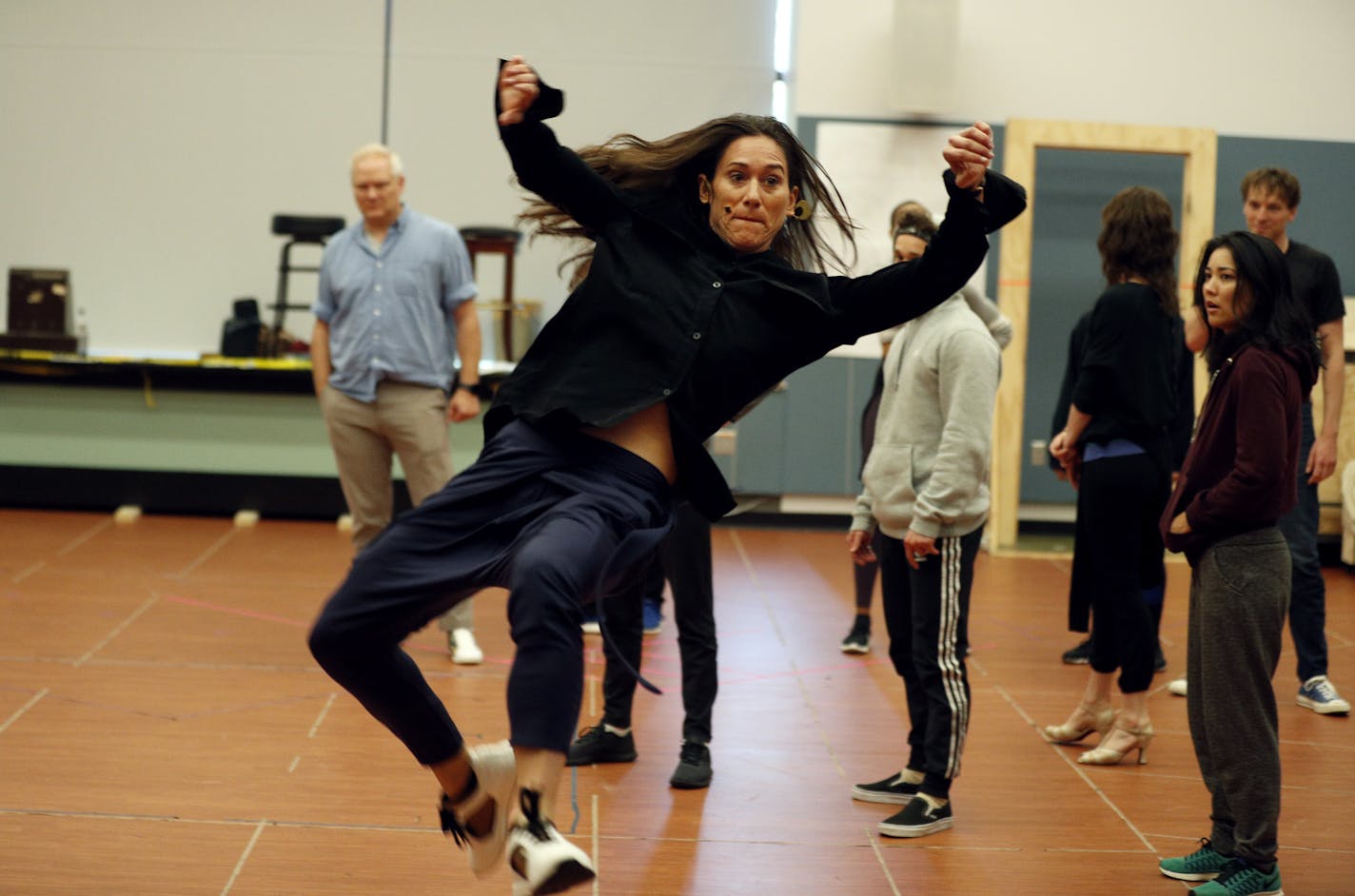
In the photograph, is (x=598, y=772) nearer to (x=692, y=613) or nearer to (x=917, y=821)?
(x=692, y=613)

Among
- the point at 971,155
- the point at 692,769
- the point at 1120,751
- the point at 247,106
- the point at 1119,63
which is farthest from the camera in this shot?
the point at 247,106

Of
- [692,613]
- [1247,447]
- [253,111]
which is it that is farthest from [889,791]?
[253,111]

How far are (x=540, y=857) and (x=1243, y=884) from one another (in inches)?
70.4

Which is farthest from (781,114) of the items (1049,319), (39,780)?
(39,780)

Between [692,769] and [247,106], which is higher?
[247,106]

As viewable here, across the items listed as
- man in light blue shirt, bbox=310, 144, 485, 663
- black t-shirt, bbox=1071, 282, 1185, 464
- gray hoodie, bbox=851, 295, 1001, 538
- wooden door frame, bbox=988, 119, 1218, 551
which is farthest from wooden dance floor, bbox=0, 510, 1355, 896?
wooden door frame, bbox=988, 119, 1218, 551

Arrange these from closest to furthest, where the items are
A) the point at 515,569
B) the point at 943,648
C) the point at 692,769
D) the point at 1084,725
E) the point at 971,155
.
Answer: the point at 515,569 < the point at 971,155 < the point at 943,648 < the point at 692,769 < the point at 1084,725

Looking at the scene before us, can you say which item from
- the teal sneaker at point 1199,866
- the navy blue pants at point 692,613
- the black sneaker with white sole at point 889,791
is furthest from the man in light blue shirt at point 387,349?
the teal sneaker at point 1199,866

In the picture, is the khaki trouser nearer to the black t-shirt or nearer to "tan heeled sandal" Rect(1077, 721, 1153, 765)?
the black t-shirt

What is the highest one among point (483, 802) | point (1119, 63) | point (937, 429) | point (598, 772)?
point (1119, 63)

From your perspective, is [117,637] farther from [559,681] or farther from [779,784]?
[559,681]

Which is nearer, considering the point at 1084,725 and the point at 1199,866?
the point at 1199,866

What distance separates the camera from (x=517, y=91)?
2.61 m

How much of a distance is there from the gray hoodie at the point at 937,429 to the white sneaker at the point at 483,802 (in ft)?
4.40
